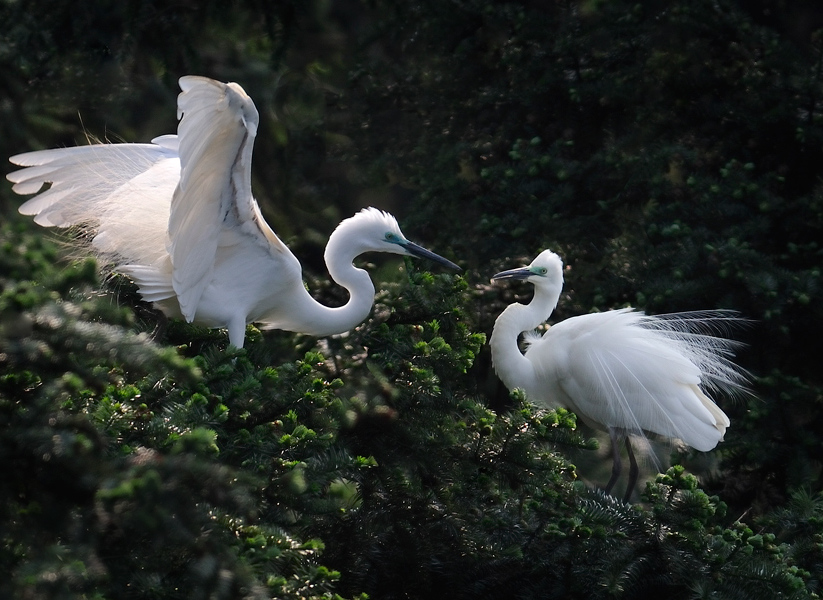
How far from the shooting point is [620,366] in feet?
12.2

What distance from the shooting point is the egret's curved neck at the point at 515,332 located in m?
3.82

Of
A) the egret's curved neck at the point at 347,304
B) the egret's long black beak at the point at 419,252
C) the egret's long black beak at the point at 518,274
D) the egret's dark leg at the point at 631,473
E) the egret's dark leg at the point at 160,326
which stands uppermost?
the egret's long black beak at the point at 419,252

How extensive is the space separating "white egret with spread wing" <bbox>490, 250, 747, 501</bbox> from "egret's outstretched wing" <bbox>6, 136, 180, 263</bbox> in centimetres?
145

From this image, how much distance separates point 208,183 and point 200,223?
15cm

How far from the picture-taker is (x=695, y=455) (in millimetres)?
3828

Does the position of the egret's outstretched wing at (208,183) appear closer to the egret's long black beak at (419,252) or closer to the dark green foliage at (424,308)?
the dark green foliage at (424,308)

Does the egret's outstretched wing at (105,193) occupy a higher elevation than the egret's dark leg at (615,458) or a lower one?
higher

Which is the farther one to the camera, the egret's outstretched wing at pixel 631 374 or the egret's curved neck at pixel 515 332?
the egret's curved neck at pixel 515 332

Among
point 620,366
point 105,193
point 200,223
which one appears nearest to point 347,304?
point 200,223

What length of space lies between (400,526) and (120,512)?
1.31 m

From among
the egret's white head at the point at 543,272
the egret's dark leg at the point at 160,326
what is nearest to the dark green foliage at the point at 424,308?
the egret's dark leg at the point at 160,326

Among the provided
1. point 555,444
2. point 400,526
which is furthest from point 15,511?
point 555,444

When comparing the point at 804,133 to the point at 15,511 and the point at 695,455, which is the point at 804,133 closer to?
the point at 695,455

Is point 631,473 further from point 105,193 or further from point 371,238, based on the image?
point 105,193
